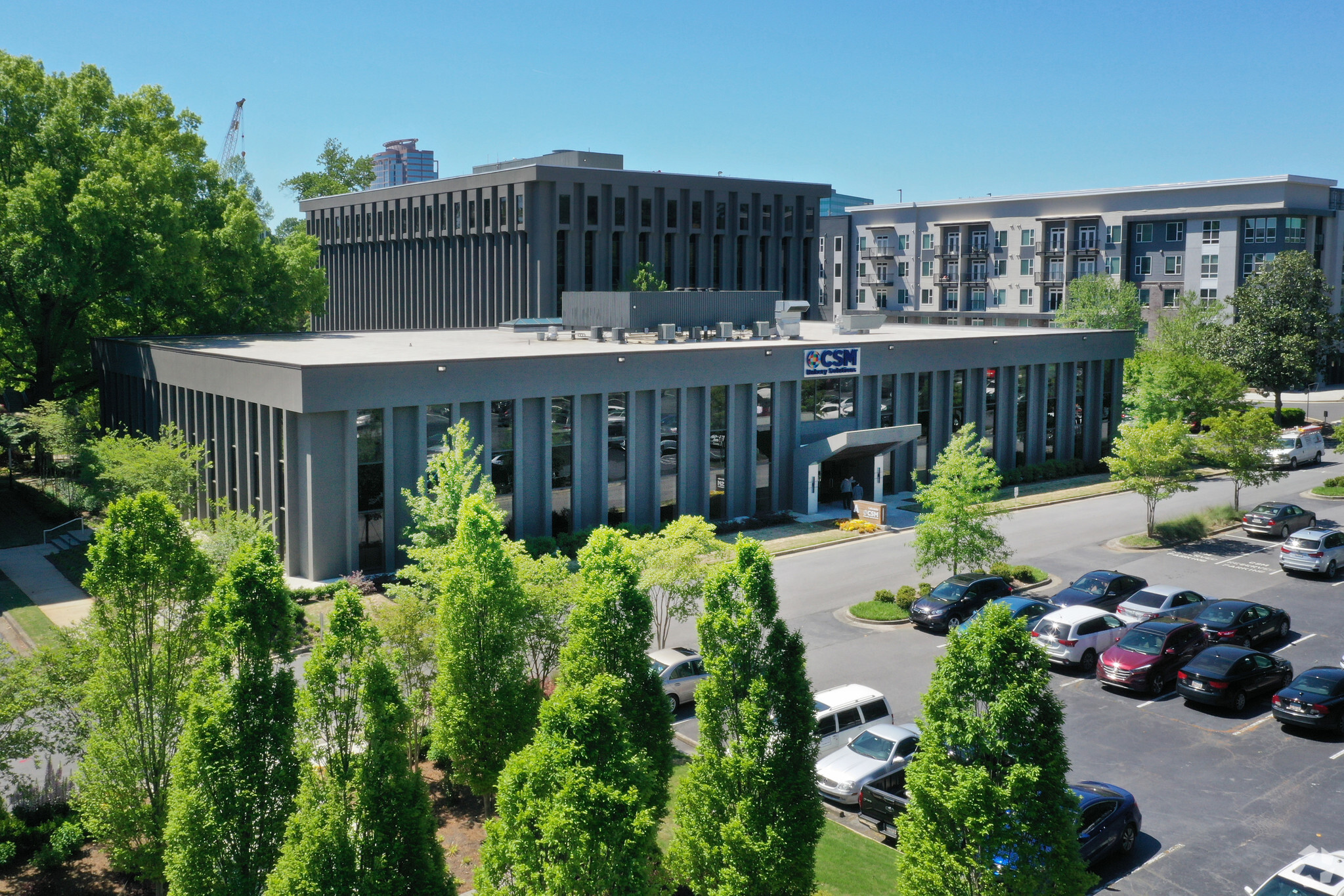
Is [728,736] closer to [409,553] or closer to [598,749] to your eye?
[598,749]

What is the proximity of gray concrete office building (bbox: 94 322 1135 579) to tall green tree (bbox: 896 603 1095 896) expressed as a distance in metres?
25.1

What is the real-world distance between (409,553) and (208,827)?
Answer: 10.5 meters

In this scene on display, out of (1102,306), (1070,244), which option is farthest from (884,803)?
(1070,244)

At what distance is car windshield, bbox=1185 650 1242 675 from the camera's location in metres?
25.7

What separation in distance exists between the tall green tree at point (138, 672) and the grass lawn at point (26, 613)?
506 inches

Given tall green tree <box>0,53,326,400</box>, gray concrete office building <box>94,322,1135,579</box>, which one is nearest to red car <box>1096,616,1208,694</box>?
gray concrete office building <box>94,322,1135,579</box>

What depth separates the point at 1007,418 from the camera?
178ft

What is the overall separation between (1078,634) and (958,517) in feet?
19.2

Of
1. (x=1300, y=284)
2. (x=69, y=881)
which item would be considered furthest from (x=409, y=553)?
(x=1300, y=284)

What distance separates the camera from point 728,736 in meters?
15.5

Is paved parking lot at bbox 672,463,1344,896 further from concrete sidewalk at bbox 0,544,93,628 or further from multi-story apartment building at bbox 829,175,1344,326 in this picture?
multi-story apartment building at bbox 829,175,1344,326

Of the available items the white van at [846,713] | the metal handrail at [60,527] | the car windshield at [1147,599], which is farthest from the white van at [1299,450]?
the metal handrail at [60,527]

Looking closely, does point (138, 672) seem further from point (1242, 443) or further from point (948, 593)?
point (1242, 443)

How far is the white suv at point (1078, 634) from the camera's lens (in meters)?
28.3
